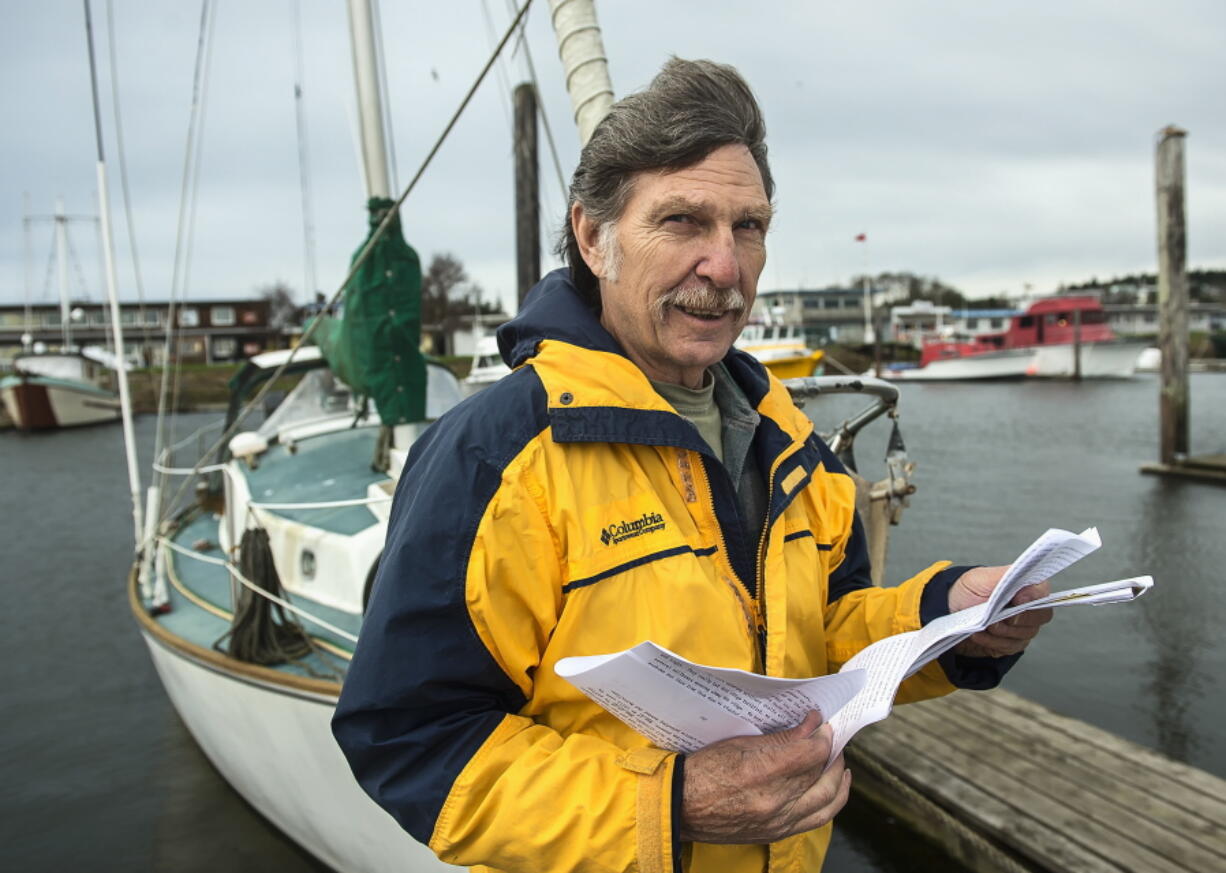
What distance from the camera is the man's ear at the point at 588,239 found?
5.61ft

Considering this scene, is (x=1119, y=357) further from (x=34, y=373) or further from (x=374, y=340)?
(x=34, y=373)

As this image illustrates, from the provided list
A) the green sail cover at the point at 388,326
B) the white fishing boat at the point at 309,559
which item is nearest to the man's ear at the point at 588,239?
the white fishing boat at the point at 309,559

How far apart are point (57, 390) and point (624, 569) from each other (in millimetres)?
45083

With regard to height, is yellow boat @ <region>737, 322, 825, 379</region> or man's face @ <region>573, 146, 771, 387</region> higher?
man's face @ <region>573, 146, 771, 387</region>

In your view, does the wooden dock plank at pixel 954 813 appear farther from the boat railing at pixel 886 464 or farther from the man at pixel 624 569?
the man at pixel 624 569

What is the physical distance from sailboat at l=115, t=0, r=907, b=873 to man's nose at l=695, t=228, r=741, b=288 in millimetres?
2465

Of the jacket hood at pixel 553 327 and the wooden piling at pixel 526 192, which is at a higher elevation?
the wooden piling at pixel 526 192

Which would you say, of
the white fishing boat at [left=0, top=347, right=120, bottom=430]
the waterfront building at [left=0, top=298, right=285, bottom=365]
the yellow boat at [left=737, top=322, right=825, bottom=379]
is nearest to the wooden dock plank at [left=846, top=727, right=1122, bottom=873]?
the yellow boat at [left=737, top=322, right=825, bottom=379]

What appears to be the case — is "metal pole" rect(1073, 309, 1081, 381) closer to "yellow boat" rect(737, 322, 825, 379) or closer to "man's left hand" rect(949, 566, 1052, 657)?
"yellow boat" rect(737, 322, 825, 379)

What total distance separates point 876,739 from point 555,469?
455 centimetres

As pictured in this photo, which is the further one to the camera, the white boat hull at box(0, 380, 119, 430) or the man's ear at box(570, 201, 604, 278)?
the white boat hull at box(0, 380, 119, 430)

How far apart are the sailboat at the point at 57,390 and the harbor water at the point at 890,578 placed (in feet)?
67.2

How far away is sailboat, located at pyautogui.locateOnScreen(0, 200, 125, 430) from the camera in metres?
38.1

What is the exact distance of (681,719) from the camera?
128 centimetres
